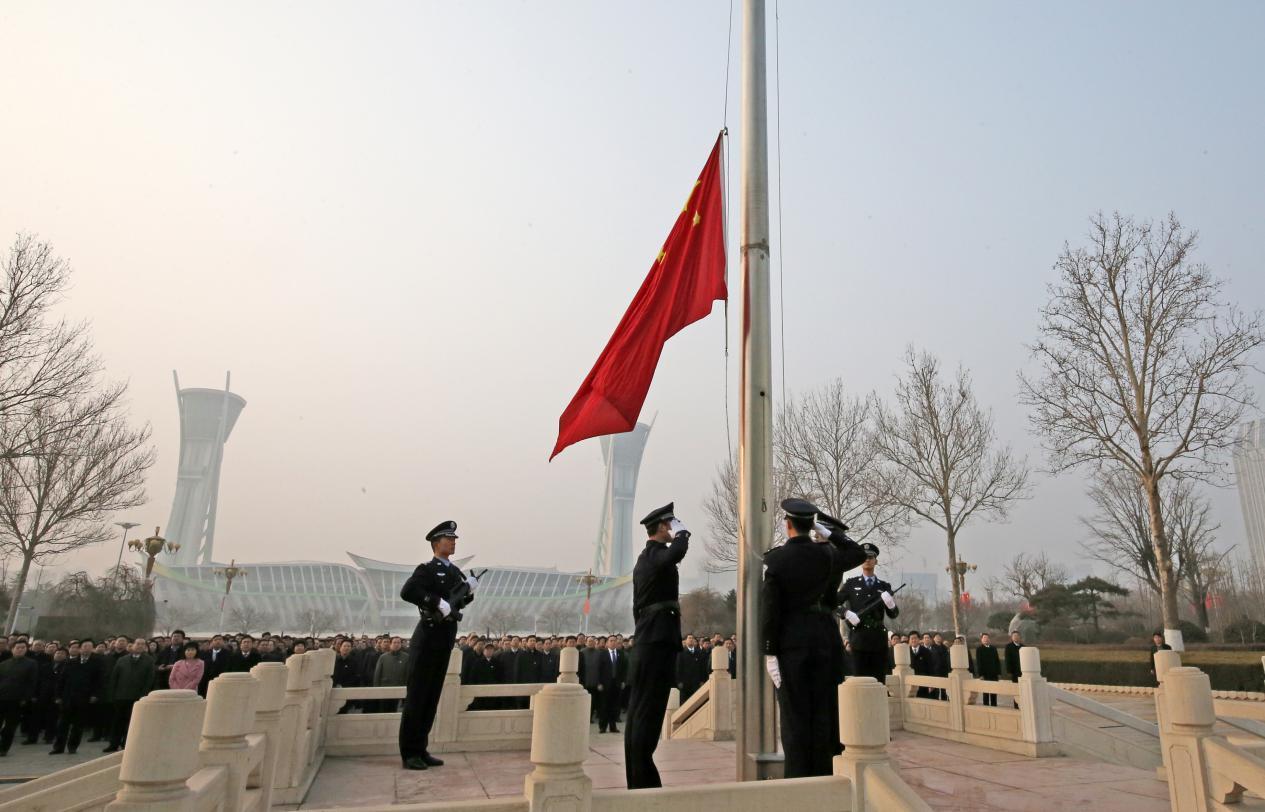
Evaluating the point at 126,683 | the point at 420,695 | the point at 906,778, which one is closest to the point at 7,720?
the point at 126,683

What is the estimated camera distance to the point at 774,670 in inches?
176

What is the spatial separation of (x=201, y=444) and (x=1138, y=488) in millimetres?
133978

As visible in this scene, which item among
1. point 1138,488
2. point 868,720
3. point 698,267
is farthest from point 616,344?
point 1138,488

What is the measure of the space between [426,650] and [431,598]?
440 millimetres

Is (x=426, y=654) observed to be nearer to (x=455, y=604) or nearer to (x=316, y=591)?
(x=455, y=604)

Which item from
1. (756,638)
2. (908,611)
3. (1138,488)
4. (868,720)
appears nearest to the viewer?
(868,720)

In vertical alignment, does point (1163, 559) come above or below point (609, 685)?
above

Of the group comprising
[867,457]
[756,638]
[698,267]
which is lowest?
[756,638]

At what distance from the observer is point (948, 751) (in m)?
7.72

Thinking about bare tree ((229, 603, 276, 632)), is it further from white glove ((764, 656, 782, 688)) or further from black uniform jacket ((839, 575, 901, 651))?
white glove ((764, 656, 782, 688))

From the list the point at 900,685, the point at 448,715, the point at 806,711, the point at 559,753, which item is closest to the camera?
the point at 559,753

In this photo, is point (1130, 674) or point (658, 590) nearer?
point (658, 590)

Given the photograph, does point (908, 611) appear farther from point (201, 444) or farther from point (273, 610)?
point (201, 444)

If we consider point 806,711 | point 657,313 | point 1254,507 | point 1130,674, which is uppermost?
point 1254,507
